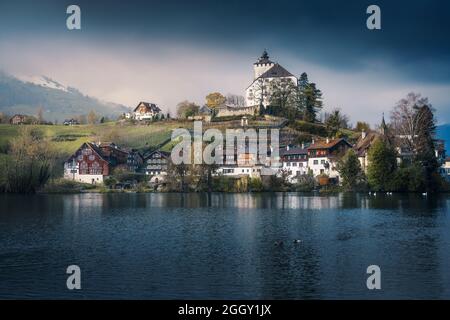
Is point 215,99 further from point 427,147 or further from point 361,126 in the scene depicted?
point 427,147

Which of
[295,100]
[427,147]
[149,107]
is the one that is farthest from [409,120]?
[149,107]

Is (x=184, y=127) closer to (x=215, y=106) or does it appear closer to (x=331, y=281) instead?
(x=215, y=106)

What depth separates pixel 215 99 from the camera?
163000mm

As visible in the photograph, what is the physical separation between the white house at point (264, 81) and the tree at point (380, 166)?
56.8 m

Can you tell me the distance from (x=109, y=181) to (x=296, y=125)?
149 ft

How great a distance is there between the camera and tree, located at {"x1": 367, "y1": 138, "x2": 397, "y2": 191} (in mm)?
93250

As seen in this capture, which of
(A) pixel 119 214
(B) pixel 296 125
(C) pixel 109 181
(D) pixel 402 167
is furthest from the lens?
(B) pixel 296 125

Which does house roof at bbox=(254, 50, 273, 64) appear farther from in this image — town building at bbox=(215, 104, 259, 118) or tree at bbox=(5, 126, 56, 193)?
tree at bbox=(5, 126, 56, 193)

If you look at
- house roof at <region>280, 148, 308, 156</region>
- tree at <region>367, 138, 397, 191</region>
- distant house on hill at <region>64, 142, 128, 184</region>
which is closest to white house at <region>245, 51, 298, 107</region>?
house roof at <region>280, 148, 308, 156</region>

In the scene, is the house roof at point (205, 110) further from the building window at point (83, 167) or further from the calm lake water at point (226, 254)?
the calm lake water at point (226, 254)

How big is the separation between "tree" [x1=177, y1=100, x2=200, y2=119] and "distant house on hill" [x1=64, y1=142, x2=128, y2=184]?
31.4 m
